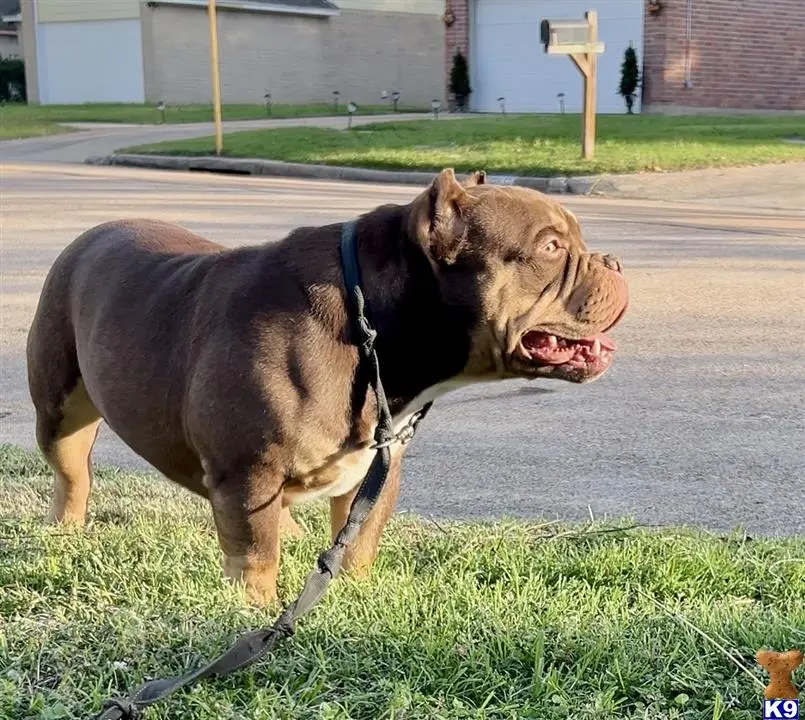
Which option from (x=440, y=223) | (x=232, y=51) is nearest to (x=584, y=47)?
(x=440, y=223)

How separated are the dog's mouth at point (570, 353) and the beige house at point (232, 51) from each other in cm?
4557

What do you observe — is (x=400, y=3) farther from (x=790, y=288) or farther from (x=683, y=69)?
(x=790, y=288)

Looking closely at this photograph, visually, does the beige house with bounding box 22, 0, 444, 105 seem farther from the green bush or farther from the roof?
the green bush

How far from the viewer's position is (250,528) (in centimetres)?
331

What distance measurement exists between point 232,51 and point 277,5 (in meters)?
3.06

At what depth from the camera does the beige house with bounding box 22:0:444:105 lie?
46.9 meters

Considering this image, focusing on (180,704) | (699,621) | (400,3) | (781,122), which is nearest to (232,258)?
(180,704)

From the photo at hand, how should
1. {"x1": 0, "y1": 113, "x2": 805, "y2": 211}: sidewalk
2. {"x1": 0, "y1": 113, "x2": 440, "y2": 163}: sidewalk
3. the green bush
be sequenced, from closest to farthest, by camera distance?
{"x1": 0, "y1": 113, "x2": 805, "y2": 211}: sidewalk, {"x1": 0, "y1": 113, "x2": 440, "y2": 163}: sidewalk, the green bush

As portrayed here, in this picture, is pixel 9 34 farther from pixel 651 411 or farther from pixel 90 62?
pixel 651 411

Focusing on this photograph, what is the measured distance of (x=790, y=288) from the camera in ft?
28.8

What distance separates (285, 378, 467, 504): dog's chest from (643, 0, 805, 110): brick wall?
2948 centimetres

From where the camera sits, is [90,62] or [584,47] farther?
[90,62]

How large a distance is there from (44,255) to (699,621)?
330 inches

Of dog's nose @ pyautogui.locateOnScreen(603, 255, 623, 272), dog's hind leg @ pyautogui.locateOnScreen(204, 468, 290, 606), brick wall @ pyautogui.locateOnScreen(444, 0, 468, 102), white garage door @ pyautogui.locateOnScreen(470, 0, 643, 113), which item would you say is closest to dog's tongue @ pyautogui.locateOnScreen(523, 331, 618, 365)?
dog's nose @ pyautogui.locateOnScreen(603, 255, 623, 272)
